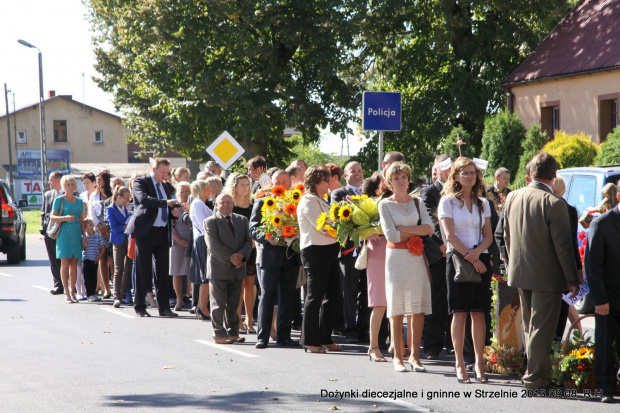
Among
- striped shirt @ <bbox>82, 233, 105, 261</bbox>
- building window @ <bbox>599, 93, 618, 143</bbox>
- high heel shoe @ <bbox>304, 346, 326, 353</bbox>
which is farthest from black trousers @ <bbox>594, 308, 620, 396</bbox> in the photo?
building window @ <bbox>599, 93, 618, 143</bbox>

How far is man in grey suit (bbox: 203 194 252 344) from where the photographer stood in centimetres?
1026

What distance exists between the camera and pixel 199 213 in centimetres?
1189

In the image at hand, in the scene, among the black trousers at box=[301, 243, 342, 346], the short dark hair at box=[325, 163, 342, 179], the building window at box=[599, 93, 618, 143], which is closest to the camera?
the black trousers at box=[301, 243, 342, 346]

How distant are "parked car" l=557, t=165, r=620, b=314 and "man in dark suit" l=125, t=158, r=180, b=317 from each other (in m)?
5.82

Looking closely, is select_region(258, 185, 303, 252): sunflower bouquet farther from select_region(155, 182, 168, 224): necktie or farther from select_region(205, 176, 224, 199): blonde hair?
select_region(155, 182, 168, 224): necktie

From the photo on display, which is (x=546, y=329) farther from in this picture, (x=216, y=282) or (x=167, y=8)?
(x=167, y=8)

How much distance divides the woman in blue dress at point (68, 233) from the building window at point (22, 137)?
78.3 meters

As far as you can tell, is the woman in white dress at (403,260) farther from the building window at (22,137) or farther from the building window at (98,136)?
the building window at (98,136)

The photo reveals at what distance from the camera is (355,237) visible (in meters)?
9.12

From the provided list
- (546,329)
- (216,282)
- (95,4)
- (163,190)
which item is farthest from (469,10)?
→ (546,329)

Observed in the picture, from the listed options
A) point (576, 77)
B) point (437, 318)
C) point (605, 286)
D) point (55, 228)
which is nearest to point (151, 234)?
point (55, 228)

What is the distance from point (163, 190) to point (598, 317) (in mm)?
7536

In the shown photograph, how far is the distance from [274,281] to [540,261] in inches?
148

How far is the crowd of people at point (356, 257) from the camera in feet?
23.7
